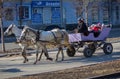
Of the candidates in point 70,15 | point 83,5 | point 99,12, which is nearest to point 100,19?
point 99,12

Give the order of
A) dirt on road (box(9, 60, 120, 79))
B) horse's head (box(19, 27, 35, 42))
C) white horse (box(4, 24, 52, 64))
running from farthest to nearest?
white horse (box(4, 24, 52, 64)) → horse's head (box(19, 27, 35, 42)) → dirt on road (box(9, 60, 120, 79))

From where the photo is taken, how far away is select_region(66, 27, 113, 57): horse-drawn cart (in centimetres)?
Result: 2300

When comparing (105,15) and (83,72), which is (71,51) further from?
(105,15)

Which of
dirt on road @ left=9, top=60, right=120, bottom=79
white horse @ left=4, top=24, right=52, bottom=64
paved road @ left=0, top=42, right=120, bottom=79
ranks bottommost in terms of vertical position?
paved road @ left=0, top=42, right=120, bottom=79

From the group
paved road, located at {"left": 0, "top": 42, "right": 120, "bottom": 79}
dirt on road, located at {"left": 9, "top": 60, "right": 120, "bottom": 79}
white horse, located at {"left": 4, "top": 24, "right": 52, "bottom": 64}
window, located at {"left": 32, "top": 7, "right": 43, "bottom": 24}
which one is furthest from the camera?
window, located at {"left": 32, "top": 7, "right": 43, "bottom": 24}

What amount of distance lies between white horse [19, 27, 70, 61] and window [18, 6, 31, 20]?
3573cm

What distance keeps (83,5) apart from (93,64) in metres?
30.8

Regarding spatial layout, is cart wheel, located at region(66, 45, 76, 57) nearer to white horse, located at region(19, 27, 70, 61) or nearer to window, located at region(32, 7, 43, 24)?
white horse, located at region(19, 27, 70, 61)

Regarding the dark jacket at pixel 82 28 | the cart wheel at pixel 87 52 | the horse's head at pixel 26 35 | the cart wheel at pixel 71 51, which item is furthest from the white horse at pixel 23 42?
the dark jacket at pixel 82 28

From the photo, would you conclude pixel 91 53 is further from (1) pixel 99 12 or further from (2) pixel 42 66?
(1) pixel 99 12

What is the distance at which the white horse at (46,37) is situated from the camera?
21.2 m

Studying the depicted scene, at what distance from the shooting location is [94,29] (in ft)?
79.4

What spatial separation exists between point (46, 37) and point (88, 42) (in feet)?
9.70

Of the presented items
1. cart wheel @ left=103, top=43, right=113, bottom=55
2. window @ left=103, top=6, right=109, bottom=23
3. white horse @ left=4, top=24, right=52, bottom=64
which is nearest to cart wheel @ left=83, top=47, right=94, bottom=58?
cart wheel @ left=103, top=43, right=113, bottom=55
